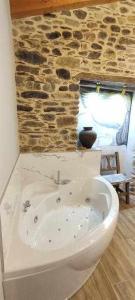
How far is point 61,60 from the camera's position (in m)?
2.70

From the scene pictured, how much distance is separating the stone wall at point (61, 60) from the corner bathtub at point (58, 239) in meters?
0.80

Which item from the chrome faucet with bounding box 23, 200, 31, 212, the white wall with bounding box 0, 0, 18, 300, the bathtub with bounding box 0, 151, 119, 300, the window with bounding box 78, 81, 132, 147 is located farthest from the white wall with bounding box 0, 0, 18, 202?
the window with bounding box 78, 81, 132, 147

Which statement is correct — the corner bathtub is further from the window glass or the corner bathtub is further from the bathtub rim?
the window glass

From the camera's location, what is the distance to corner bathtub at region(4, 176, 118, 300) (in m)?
1.42

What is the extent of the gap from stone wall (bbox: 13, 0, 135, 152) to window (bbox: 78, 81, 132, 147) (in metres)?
0.70

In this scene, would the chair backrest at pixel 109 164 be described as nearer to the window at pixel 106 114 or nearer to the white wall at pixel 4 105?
the window at pixel 106 114

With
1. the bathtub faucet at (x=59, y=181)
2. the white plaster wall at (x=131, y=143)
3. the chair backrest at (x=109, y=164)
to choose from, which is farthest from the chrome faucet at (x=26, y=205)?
the white plaster wall at (x=131, y=143)

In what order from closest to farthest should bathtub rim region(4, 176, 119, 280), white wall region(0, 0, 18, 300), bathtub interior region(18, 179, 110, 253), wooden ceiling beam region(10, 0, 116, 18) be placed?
bathtub rim region(4, 176, 119, 280) < white wall region(0, 0, 18, 300) < wooden ceiling beam region(10, 0, 116, 18) < bathtub interior region(18, 179, 110, 253)

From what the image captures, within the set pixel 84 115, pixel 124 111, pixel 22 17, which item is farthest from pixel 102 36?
pixel 124 111

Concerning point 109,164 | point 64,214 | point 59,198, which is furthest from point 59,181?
point 109,164

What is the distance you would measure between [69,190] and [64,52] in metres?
2.02

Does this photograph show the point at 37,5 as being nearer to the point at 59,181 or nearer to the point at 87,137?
the point at 87,137

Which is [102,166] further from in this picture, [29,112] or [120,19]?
[120,19]

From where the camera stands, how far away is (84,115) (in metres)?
3.67
